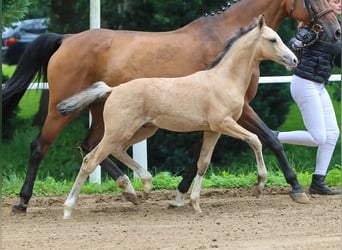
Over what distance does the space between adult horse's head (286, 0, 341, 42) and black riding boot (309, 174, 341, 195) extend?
1463 millimetres

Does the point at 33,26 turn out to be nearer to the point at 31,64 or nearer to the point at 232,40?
the point at 31,64

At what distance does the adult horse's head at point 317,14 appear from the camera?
28.5ft

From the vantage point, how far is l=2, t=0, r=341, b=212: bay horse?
8703mm

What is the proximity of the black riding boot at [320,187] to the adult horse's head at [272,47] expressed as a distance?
168 centimetres

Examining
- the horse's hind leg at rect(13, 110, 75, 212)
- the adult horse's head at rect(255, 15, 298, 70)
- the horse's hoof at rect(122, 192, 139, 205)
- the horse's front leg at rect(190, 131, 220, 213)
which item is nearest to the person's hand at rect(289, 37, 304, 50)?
the adult horse's head at rect(255, 15, 298, 70)

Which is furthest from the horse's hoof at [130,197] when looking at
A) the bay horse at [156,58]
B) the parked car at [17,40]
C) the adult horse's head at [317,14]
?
the parked car at [17,40]

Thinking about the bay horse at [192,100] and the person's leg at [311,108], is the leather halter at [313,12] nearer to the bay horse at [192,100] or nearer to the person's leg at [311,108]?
the person's leg at [311,108]

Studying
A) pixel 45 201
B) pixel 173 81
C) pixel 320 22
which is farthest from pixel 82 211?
pixel 320 22

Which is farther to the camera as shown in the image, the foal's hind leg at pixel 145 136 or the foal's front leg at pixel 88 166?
the foal's hind leg at pixel 145 136

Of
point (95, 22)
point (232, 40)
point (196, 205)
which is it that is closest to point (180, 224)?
point (196, 205)

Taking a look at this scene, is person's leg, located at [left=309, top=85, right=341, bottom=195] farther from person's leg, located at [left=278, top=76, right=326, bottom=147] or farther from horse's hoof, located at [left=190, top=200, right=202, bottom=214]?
horse's hoof, located at [left=190, top=200, right=202, bottom=214]

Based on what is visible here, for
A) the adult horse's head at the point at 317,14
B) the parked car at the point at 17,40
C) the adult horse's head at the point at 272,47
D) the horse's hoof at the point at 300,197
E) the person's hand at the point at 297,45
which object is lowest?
the parked car at the point at 17,40

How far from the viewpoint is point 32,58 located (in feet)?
30.6

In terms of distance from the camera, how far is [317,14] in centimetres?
876
